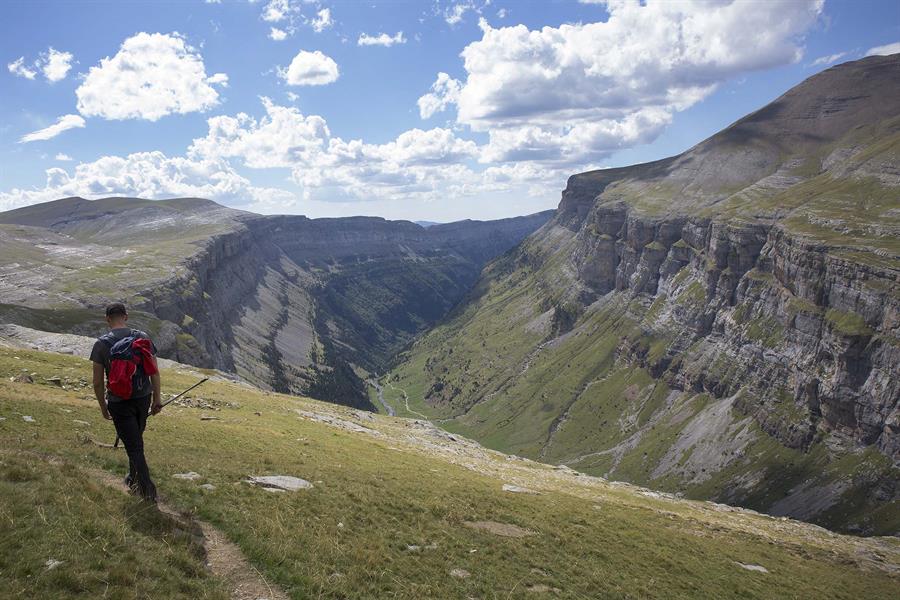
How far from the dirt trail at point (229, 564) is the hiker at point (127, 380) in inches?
67.5

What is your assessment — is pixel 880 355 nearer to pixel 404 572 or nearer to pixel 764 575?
pixel 764 575

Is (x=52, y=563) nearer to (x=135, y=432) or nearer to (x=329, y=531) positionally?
(x=135, y=432)

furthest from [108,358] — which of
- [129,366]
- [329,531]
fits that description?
[329,531]

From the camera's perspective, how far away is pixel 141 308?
618ft

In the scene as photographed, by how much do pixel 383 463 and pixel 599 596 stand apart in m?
22.8

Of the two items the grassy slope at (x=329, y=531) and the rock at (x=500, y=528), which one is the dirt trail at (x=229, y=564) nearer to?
the grassy slope at (x=329, y=531)

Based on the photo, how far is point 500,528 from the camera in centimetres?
2989

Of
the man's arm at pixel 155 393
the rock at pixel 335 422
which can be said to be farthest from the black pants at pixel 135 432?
the rock at pixel 335 422

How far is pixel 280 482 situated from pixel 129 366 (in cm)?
1168

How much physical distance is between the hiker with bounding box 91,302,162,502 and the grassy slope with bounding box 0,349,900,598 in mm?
1893

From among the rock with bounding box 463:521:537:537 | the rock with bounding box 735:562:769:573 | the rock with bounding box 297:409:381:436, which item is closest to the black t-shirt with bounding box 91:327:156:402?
the rock with bounding box 463:521:537:537

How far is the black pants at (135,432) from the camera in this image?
1805 cm

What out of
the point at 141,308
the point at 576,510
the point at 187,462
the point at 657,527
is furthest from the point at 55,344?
the point at 141,308

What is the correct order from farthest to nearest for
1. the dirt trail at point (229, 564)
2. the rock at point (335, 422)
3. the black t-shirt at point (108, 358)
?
the rock at point (335, 422) → the black t-shirt at point (108, 358) → the dirt trail at point (229, 564)
